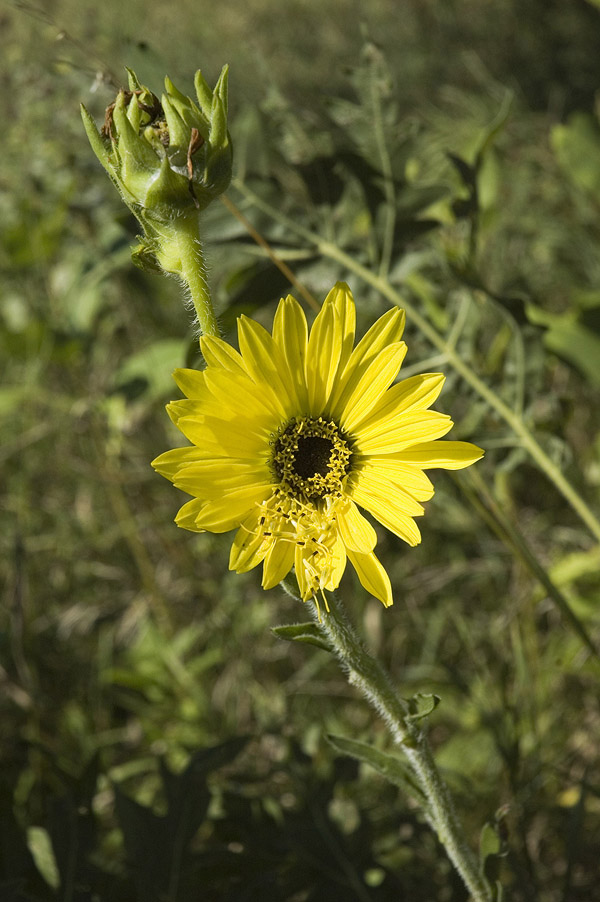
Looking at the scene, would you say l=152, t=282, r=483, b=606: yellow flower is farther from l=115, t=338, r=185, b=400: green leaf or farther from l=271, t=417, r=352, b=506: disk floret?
l=115, t=338, r=185, b=400: green leaf

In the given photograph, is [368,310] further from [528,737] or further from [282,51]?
[282,51]

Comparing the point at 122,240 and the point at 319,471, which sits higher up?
the point at 122,240

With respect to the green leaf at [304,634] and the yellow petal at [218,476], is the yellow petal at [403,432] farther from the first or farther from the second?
the green leaf at [304,634]

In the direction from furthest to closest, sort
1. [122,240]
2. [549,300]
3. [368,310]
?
[549,300], [122,240], [368,310]

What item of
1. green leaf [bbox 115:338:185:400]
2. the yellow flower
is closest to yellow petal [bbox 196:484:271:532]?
the yellow flower

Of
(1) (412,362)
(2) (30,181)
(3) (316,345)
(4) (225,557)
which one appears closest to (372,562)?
(3) (316,345)

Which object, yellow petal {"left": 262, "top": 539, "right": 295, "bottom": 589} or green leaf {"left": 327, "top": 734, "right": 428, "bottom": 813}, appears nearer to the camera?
yellow petal {"left": 262, "top": 539, "right": 295, "bottom": 589}
